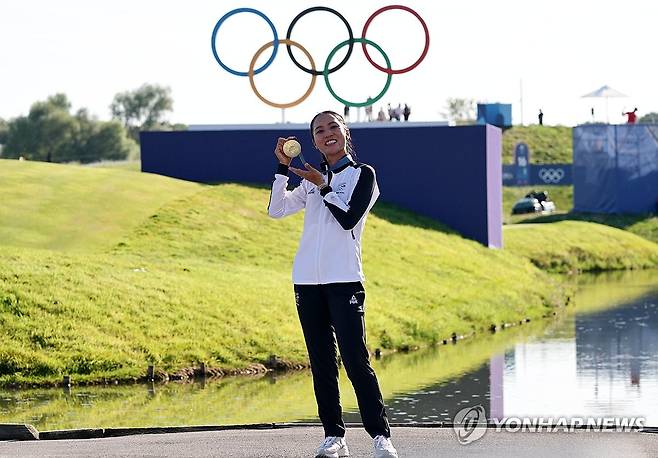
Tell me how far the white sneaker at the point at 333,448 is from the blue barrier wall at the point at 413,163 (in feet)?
122

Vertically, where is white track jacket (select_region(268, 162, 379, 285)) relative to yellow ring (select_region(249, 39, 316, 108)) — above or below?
below

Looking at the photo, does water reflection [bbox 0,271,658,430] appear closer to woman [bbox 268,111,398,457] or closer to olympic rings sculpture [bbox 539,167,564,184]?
woman [bbox 268,111,398,457]

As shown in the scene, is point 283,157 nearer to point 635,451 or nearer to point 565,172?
point 635,451

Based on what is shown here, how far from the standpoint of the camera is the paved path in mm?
10406

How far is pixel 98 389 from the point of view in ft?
68.6

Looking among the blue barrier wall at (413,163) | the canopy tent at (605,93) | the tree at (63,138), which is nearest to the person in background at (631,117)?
the canopy tent at (605,93)

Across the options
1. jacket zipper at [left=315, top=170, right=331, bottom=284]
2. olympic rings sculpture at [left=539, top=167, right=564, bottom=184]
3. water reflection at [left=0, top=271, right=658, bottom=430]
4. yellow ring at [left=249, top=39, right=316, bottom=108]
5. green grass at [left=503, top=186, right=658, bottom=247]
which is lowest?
green grass at [left=503, top=186, right=658, bottom=247]

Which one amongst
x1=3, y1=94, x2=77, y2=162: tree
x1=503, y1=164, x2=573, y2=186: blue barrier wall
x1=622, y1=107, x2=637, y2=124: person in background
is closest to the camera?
x1=622, y1=107, x2=637, y2=124: person in background

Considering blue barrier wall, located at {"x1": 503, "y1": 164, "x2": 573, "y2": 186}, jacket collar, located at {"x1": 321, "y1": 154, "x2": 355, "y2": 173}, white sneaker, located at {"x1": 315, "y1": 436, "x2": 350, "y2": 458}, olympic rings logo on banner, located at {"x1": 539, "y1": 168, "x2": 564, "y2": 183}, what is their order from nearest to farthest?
white sneaker, located at {"x1": 315, "y1": 436, "x2": 350, "y2": 458}
jacket collar, located at {"x1": 321, "y1": 154, "x2": 355, "y2": 173}
blue barrier wall, located at {"x1": 503, "y1": 164, "x2": 573, "y2": 186}
olympic rings logo on banner, located at {"x1": 539, "y1": 168, "x2": 564, "y2": 183}

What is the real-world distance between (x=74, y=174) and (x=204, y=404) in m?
25.3

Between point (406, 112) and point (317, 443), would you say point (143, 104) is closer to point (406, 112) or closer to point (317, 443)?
point (406, 112)

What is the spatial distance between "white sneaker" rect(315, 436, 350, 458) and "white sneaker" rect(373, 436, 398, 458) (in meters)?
0.31

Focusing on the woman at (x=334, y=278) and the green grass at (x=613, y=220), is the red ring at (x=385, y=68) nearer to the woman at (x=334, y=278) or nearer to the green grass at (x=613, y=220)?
the woman at (x=334, y=278)

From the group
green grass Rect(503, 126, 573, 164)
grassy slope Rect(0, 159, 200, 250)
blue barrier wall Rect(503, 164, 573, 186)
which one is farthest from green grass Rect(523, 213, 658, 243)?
grassy slope Rect(0, 159, 200, 250)
